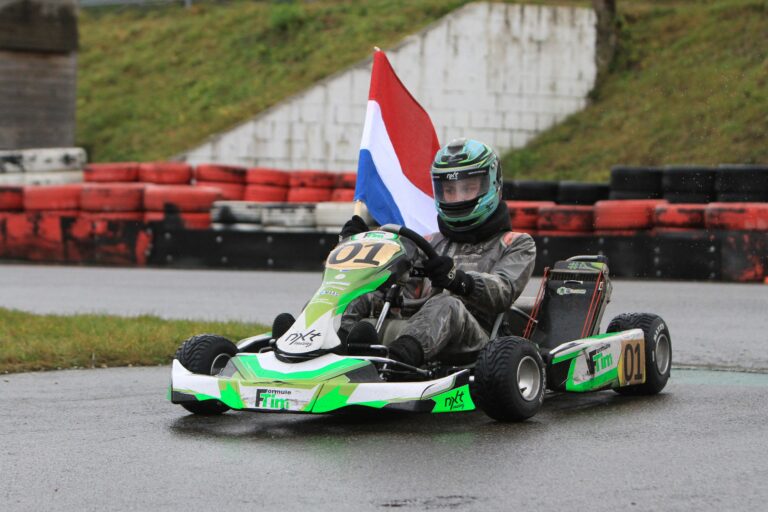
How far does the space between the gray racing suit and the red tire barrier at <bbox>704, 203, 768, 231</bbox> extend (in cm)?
701

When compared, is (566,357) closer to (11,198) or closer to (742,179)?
(742,179)

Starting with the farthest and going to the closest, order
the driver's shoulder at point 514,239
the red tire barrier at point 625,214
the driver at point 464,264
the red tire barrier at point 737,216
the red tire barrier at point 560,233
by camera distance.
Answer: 1. the red tire barrier at point 560,233
2. the red tire barrier at point 625,214
3. the red tire barrier at point 737,216
4. the driver's shoulder at point 514,239
5. the driver at point 464,264

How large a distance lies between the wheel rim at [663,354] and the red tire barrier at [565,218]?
735 cm

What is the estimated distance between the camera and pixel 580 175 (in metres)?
20.8

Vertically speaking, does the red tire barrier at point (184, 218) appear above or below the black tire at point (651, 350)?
below

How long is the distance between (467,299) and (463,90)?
1727cm

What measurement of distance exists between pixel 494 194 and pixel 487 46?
1707 cm

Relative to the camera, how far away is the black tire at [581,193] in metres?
15.3

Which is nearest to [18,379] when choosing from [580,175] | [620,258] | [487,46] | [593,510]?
[593,510]

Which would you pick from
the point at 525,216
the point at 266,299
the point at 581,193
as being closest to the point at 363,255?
the point at 266,299

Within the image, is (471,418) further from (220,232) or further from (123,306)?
(220,232)

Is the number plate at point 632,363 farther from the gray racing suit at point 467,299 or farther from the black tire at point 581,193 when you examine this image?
the black tire at point 581,193

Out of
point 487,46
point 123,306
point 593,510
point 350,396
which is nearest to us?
point 593,510

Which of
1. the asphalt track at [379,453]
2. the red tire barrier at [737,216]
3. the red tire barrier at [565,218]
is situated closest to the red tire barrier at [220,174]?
the red tire barrier at [565,218]
